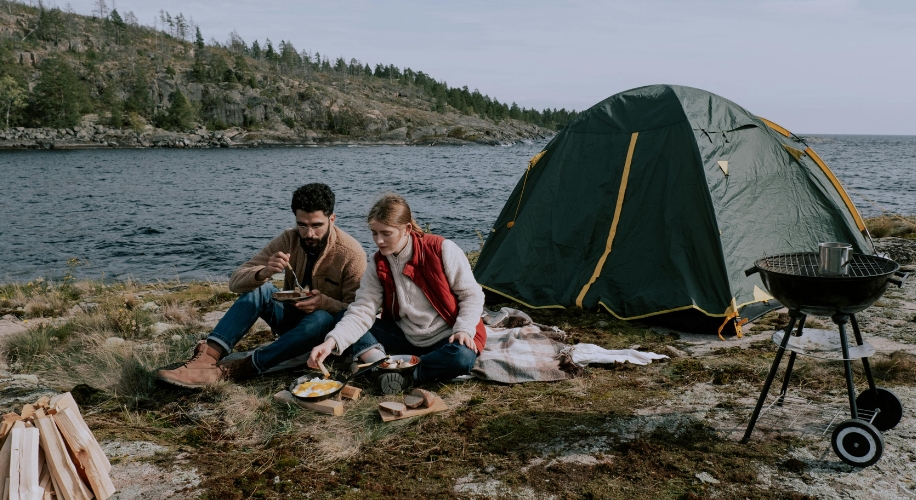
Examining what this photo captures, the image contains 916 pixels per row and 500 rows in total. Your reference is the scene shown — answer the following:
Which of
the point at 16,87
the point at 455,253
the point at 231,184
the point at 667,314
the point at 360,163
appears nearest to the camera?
the point at 455,253

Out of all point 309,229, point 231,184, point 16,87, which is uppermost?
point 16,87

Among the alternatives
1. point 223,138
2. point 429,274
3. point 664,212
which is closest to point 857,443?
point 429,274

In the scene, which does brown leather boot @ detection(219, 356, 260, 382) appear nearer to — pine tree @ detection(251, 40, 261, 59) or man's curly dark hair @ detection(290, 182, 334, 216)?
man's curly dark hair @ detection(290, 182, 334, 216)

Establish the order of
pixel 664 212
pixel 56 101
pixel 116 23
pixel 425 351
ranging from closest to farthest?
1. pixel 425 351
2. pixel 664 212
3. pixel 56 101
4. pixel 116 23

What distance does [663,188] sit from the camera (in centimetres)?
632

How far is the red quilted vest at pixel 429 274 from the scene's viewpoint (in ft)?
14.4

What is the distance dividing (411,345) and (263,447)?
139 cm

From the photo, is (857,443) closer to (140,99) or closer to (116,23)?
(140,99)

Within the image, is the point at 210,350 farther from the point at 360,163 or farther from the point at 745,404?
the point at 360,163

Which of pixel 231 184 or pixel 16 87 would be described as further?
pixel 16 87

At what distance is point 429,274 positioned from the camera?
14.4ft

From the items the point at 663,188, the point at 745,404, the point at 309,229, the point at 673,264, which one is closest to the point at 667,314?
the point at 673,264

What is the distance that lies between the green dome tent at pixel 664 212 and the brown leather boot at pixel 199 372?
124 inches

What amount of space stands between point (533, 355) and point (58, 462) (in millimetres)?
3098
